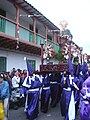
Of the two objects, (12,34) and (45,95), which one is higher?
(12,34)

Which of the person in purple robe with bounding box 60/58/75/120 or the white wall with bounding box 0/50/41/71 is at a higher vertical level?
the white wall with bounding box 0/50/41/71

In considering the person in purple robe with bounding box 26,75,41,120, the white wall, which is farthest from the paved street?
the white wall

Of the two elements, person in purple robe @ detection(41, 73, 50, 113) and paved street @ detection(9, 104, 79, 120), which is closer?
paved street @ detection(9, 104, 79, 120)

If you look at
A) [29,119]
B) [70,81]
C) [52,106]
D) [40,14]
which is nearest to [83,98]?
[70,81]

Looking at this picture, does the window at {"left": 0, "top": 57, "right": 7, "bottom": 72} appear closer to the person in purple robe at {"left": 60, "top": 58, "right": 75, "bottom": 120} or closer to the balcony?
the balcony

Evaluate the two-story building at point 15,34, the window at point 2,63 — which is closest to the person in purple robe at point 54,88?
the two-story building at point 15,34

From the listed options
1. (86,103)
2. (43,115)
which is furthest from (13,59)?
(86,103)

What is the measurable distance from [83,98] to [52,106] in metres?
6.23

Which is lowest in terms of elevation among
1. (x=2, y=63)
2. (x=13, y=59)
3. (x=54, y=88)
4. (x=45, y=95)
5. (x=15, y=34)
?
(x=45, y=95)

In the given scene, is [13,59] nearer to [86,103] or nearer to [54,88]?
[54,88]

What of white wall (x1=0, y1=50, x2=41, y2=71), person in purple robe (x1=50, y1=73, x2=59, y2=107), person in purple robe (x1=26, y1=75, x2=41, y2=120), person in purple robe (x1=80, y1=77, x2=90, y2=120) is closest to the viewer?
person in purple robe (x1=80, y1=77, x2=90, y2=120)

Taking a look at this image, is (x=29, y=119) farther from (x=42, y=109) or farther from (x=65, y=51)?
(x=65, y=51)

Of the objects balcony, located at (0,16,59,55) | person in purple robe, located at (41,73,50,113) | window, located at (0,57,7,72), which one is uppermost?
balcony, located at (0,16,59,55)

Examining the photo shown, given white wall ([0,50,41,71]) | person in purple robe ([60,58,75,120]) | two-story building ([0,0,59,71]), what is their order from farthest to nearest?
white wall ([0,50,41,71])
two-story building ([0,0,59,71])
person in purple robe ([60,58,75,120])
